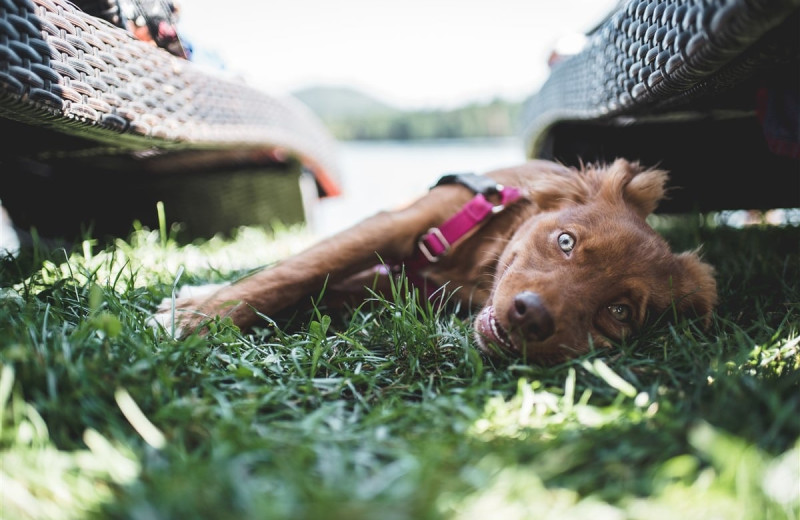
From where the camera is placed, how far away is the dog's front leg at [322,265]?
181 cm

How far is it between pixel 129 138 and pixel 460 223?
129cm

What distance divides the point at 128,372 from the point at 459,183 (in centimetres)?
162

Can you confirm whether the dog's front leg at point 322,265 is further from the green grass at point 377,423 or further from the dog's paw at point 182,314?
the green grass at point 377,423

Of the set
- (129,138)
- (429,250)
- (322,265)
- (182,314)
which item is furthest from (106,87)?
(429,250)

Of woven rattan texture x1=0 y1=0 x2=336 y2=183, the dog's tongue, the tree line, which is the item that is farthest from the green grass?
the tree line

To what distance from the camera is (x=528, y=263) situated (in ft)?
6.32

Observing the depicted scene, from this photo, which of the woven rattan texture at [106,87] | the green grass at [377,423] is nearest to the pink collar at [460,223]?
the green grass at [377,423]

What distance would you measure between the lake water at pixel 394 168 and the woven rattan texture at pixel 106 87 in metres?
1.66

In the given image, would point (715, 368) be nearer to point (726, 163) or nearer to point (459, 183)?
point (459, 183)

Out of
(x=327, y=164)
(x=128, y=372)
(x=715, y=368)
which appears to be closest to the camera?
(x=128, y=372)

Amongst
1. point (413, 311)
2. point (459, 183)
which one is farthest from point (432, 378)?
point (459, 183)

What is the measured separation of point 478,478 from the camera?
89cm

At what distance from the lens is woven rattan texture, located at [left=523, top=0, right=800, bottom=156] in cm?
121

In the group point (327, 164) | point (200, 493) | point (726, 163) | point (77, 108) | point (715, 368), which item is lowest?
point (715, 368)
